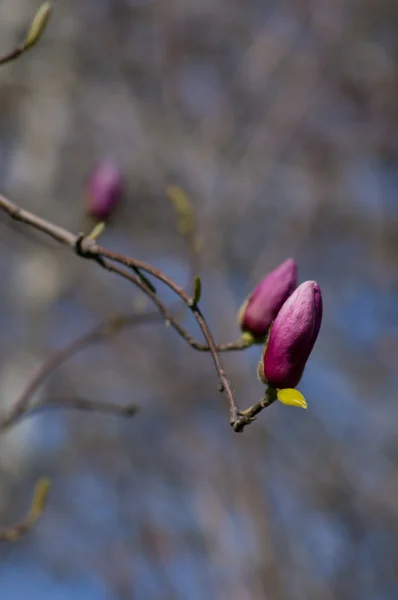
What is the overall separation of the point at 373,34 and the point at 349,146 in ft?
1.66

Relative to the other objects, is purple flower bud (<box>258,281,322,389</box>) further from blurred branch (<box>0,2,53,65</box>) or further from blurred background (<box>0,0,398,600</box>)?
blurred background (<box>0,0,398,600</box>)

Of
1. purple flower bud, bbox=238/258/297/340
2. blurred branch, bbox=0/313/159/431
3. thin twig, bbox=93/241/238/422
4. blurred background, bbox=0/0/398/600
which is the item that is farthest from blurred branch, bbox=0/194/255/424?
blurred background, bbox=0/0/398/600

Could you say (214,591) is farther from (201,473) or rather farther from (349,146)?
(349,146)

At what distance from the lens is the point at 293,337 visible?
0.54 meters

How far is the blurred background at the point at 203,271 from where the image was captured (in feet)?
9.35

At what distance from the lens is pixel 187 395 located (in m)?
3.79

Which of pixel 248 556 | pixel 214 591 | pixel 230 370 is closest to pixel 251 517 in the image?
pixel 248 556

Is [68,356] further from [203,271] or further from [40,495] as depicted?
[203,271]

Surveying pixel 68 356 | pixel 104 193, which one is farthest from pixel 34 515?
pixel 104 193

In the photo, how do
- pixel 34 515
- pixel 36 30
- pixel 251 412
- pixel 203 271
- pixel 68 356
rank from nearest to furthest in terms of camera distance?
pixel 251 412 < pixel 36 30 < pixel 34 515 < pixel 68 356 < pixel 203 271

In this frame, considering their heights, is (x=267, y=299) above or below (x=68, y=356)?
above

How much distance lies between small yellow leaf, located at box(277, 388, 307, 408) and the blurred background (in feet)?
5.41

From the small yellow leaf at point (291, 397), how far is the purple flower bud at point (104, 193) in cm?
53

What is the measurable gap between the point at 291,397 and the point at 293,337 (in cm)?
4
